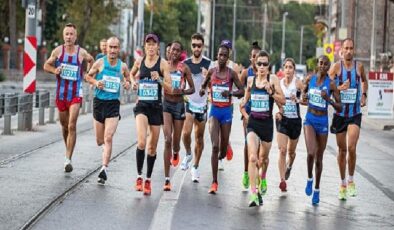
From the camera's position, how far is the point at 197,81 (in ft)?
48.1

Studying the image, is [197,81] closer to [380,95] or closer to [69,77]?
[69,77]

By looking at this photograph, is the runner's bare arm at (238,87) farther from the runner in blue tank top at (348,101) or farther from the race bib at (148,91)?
the runner in blue tank top at (348,101)

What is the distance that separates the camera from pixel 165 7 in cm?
12056

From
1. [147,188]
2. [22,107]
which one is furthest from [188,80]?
[22,107]

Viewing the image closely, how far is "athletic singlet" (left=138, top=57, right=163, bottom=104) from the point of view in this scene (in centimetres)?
1302

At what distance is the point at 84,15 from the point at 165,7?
52.4 m

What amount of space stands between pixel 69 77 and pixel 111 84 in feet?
4.44

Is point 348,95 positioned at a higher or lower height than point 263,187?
higher

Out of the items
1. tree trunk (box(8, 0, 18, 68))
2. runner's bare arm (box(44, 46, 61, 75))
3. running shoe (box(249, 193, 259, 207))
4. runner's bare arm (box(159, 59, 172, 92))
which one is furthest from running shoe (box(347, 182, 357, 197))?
tree trunk (box(8, 0, 18, 68))

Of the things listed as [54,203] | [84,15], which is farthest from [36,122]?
[84,15]

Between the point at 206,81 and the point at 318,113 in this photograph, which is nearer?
the point at 318,113

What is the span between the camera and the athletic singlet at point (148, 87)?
512 inches

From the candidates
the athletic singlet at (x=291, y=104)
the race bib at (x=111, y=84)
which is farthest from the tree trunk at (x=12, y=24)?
the athletic singlet at (x=291, y=104)

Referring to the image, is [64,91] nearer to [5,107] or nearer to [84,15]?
[5,107]
